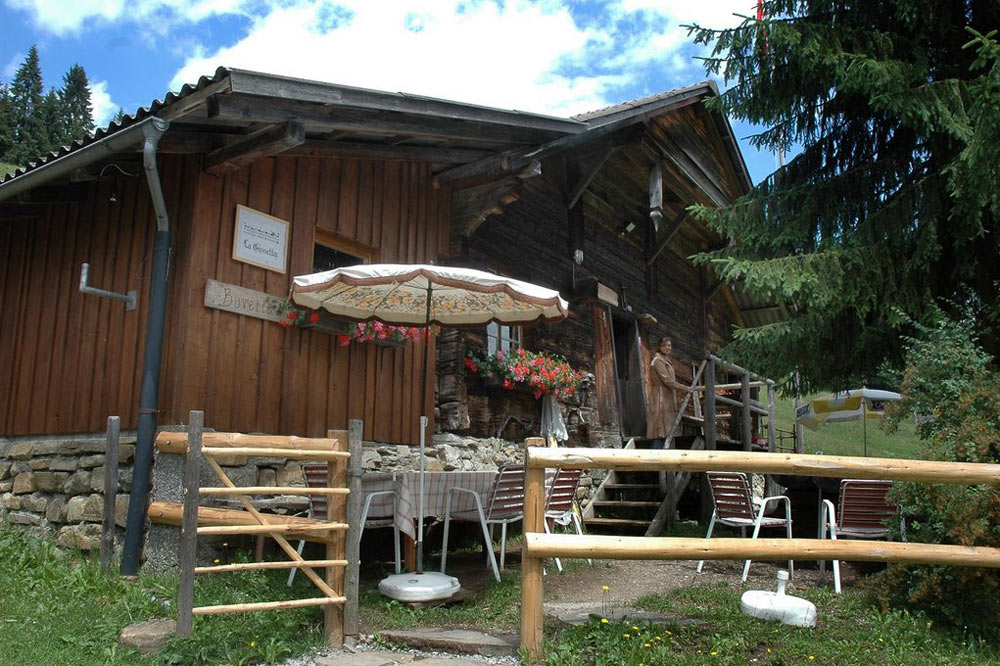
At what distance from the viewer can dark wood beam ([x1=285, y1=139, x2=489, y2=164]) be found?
6.79 m

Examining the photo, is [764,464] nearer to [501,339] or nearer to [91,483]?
[91,483]

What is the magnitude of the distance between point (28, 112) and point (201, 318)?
59.7m

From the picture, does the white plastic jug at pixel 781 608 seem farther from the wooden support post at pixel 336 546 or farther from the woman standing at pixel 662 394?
the woman standing at pixel 662 394

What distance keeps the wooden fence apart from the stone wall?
5.41ft

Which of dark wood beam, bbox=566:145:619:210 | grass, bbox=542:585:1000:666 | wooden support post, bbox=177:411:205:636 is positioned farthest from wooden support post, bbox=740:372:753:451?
wooden support post, bbox=177:411:205:636

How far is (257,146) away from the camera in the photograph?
5797 millimetres

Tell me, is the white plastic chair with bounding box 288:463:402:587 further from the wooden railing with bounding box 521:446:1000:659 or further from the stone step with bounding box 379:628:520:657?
the wooden railing with bounding box 521:446:1000:659

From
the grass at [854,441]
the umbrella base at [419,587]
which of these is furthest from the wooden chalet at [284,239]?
the grass at [854,441]

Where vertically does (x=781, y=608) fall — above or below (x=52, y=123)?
below

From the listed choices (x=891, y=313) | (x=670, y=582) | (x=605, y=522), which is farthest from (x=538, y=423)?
(x=891, y=313)

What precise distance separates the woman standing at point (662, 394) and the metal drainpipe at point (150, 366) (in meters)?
7.36

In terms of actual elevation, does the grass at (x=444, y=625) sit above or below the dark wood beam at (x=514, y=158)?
below

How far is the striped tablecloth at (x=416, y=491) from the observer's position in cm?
520

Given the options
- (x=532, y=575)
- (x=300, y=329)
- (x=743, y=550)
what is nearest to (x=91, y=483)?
(x=300, y=329)
